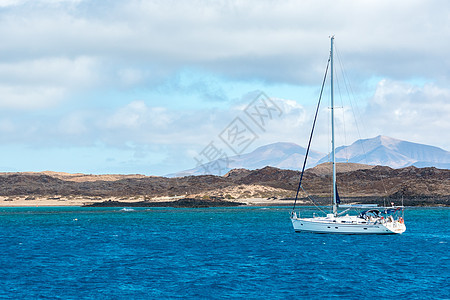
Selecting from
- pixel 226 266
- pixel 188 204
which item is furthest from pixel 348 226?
A: pixel 188 204

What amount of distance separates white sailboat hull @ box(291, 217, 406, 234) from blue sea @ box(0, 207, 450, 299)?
127 centimetres

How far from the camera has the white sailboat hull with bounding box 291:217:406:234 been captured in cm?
6562

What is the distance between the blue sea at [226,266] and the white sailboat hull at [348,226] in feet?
4.16

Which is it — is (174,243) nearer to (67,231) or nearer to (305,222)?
(305,222)

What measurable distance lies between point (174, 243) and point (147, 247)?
178 inches

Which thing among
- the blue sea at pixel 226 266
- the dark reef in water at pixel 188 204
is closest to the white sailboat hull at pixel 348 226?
the blue sea at pixel 226 266

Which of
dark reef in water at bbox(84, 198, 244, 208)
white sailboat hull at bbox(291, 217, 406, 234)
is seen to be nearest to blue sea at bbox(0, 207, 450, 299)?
white sailboat hull at bbox(291, 217, 406, 234)

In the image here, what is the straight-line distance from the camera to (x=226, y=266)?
46156 mm

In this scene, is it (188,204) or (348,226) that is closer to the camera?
(348,226)

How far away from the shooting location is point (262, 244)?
61344 millimetres

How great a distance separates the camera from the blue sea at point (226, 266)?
36219 mm

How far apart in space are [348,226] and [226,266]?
24.4m

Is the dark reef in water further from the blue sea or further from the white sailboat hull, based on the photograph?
the white sailboat hull

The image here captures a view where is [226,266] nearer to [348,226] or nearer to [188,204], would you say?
[348,226]
